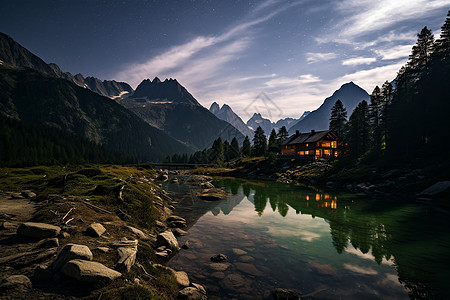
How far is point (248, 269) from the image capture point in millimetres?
11094

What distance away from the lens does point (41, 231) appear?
8523 mm

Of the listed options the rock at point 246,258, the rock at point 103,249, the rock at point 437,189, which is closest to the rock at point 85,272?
the rock at point 103,249

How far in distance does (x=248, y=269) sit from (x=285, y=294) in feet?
9.25

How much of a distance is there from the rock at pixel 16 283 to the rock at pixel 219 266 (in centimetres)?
782

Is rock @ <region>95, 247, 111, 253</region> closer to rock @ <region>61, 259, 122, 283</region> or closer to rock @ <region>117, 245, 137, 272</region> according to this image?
rock @ <region>117, 245, 137, 272</region>

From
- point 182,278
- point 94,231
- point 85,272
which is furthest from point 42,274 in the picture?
point 182,278

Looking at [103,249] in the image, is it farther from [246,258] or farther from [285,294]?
[246,258]

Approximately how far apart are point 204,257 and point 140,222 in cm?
591

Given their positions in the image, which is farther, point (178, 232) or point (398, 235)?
point (398, 235)

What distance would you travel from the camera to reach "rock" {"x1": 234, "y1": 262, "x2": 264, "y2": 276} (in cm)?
1074

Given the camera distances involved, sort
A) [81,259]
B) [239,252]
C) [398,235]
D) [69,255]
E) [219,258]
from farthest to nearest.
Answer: [398,235], [239,252], [219,258], [81,259], [69,255]

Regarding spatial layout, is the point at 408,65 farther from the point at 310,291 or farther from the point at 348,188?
the point at 310,291

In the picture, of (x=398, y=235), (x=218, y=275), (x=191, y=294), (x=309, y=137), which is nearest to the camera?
(x=191, y=294)

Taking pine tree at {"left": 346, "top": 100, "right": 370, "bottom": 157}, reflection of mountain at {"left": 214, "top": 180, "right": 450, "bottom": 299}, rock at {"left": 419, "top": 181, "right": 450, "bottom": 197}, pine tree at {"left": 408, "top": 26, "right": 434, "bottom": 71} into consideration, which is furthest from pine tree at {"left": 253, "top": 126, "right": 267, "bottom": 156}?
reflection of mountain at {"left": 214, "top": 180, "right": 450, "bottom": 299}
